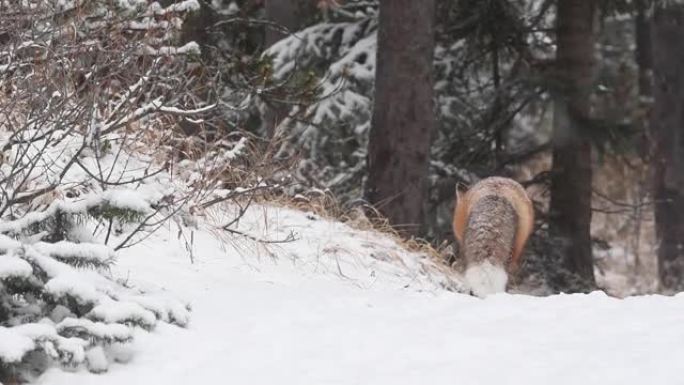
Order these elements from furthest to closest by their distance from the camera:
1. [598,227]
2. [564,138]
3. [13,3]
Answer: [598,227] → [564,138] → [13,3]

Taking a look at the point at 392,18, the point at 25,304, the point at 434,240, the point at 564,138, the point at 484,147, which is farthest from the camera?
the point at 484,147

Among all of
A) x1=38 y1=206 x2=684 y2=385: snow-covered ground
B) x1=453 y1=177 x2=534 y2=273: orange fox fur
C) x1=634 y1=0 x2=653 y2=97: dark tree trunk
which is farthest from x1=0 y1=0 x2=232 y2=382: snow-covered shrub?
x1=634 y1=0 x2=653 y2=97: dark tree trunk

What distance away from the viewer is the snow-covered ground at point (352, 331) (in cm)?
513

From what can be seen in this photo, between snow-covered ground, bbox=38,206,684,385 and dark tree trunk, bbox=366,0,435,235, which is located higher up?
Answer: dark tree trunk, bbox=366,0,435,235

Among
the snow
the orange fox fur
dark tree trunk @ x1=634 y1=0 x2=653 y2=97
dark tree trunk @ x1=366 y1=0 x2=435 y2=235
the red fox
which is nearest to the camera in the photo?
the snow

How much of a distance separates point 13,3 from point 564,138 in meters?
8.33

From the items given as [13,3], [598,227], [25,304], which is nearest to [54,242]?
[25,304]

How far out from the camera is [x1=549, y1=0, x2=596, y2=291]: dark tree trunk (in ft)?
44.3

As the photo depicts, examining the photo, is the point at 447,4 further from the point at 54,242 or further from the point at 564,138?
the point at 54,242

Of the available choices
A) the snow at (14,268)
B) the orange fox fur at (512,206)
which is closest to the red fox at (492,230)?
the orange fox fur at (512,206)

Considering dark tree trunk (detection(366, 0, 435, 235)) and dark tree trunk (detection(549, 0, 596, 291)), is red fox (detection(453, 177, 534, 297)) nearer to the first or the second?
dark tree trunk (detection(366, 0, 435, 235))

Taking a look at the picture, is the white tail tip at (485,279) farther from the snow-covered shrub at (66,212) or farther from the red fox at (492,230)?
the snow-covered shrub at (66,212)

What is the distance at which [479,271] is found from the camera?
803cm

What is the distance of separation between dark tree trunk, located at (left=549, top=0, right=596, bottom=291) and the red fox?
421 centimetres
